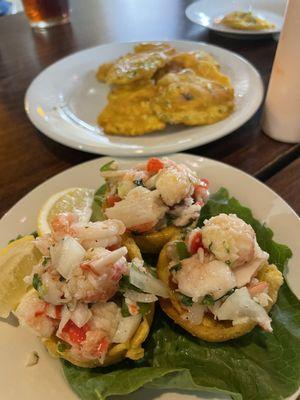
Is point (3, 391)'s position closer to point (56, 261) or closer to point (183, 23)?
point (56, 261)

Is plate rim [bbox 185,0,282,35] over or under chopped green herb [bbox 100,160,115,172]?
over

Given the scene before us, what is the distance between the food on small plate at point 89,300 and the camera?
0.96m

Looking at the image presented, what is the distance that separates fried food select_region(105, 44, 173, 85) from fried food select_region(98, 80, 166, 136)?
0.05 meters

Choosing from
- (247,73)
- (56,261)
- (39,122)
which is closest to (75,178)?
(39,122)

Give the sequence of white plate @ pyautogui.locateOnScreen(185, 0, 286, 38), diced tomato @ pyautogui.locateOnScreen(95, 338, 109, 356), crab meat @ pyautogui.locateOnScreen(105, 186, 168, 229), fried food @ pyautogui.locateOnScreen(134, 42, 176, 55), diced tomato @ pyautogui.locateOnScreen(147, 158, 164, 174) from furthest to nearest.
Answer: white plate @ pyautogui.locateOnScreen(185, 0, 286, 38) < fried food @ pyautogui.locateOnScreen(134, 42, 176, 55) < diced tomato @ pyautogui.locateOnScreen(147, 158, 164, 174) < crab meat @ pyautogui.locateOnScreen(105, 186, 168, 229) < diced tomato @ pyautogui.locateOnScreen(95, 338, 109, 356)

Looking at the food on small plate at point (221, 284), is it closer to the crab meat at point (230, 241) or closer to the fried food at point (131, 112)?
the crab meat at point (230, 241)

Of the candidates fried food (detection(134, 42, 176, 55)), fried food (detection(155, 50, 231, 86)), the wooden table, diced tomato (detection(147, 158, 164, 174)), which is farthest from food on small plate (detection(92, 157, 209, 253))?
fried food (detection(134, 42, 176, 55))

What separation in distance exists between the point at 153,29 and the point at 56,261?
253cm

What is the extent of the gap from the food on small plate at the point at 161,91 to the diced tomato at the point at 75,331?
110cm

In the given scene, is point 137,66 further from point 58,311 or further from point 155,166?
point 58,311

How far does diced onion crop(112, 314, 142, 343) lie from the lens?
0.99 m

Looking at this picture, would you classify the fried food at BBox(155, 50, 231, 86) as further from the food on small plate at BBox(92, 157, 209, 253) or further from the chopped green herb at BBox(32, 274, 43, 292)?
the chopped green herb at BBox(32, 274, 43, 292)

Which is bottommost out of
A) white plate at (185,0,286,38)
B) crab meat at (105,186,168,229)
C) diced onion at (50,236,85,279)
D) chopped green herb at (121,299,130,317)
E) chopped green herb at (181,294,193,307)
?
chopped green herb at (181,294,193,307)

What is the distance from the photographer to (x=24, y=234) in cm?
137
